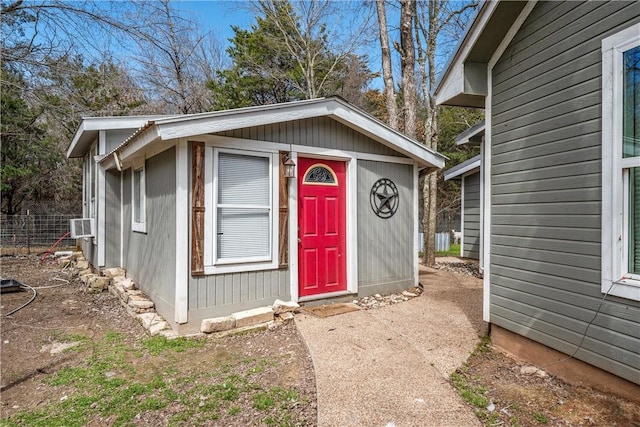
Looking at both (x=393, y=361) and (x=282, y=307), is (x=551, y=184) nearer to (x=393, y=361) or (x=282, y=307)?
(x=393, y=361)

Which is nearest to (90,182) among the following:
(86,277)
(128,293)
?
(86,277)

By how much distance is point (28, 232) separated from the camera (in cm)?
1171

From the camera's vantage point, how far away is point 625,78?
249 cm

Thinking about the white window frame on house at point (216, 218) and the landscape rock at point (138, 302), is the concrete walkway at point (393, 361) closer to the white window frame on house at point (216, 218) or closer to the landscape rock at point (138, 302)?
the white window frame on house at point (216, 218)

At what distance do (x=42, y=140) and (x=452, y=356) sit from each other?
14.5m

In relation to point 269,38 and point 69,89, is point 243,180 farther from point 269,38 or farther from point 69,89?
point 269,38

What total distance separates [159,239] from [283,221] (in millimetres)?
1648

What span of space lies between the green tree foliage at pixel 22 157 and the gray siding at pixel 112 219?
5.87 metres

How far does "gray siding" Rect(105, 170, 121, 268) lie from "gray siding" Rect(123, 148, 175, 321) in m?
1.85

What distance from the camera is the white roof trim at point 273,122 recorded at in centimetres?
388

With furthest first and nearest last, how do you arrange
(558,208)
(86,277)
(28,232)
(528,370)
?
(28,232) < (86,277) < (528,370) < (558,208)

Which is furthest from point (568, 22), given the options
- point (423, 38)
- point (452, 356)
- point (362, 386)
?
point (423, 38)

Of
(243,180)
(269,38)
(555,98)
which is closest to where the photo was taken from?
(555,98)

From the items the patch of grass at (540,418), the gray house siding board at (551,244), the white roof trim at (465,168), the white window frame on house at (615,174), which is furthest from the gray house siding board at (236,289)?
the white roof trim at (465,168)
